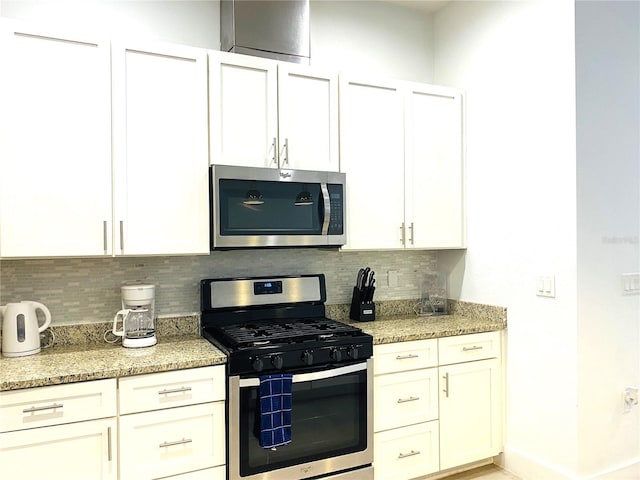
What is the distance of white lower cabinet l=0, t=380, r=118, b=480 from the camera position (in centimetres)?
183

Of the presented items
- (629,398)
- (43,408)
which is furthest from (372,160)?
(43,408)

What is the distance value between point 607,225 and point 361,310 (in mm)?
1390

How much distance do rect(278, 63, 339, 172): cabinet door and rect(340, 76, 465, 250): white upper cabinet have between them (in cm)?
7

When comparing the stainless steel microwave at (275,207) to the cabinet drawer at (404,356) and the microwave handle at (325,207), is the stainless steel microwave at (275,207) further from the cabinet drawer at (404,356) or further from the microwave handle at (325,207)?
A: the cabinet drawer at (404,356)

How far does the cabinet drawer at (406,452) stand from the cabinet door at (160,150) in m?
1.36

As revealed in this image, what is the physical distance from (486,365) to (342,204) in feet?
4.10

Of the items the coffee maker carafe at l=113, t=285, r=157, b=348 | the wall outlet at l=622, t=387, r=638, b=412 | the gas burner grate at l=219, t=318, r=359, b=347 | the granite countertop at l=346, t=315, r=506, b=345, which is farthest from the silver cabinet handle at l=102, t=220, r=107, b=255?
the wall outlet at l=622, t=387, r=638, b=412

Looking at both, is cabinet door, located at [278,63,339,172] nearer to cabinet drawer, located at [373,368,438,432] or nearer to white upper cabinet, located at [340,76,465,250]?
white upper cabinet, located at [340,76,465,250]

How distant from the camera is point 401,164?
2938 millimetres

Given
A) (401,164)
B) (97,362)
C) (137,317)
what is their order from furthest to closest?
(401,164)
(137,317)
(97,362)

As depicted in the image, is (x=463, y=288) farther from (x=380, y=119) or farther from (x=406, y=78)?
(x=406, y=78)

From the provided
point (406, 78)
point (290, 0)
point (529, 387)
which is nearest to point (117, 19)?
point (290, 0)

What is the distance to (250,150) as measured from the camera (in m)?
2.52

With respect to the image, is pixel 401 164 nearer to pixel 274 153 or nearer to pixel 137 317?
pixel 274 153
